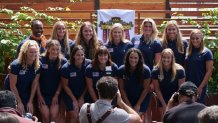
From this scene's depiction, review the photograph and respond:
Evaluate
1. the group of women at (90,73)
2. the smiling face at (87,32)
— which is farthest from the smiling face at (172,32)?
the smiling face at (87,32)

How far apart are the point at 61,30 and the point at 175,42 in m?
1.85

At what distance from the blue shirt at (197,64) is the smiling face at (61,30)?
6.68ft

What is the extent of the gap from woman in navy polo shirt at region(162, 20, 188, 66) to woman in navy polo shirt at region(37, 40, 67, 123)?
1718mm

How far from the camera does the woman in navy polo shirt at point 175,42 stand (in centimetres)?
776

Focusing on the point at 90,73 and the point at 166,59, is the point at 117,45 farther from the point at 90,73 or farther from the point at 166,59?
the point at 166,59

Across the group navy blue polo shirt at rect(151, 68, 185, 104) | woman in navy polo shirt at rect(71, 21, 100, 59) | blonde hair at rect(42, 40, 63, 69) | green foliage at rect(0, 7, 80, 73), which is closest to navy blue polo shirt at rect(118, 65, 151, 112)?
navy blue polo shirt at rect(151, 68, 185, 104)

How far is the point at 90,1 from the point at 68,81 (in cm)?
728

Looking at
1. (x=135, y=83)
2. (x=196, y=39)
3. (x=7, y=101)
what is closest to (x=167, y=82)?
(x=135, y=83)

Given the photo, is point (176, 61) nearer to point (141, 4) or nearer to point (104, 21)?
point (104, 21)

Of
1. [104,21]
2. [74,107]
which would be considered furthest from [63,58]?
[104,21]

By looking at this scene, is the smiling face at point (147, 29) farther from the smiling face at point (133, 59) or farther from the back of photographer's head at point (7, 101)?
the back of photographer's head at point (7, 101)

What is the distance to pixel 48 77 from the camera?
7457 mm

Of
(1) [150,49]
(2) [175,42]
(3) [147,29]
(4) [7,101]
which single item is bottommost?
(4) [7,101]

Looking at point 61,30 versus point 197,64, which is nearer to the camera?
point 197,64
